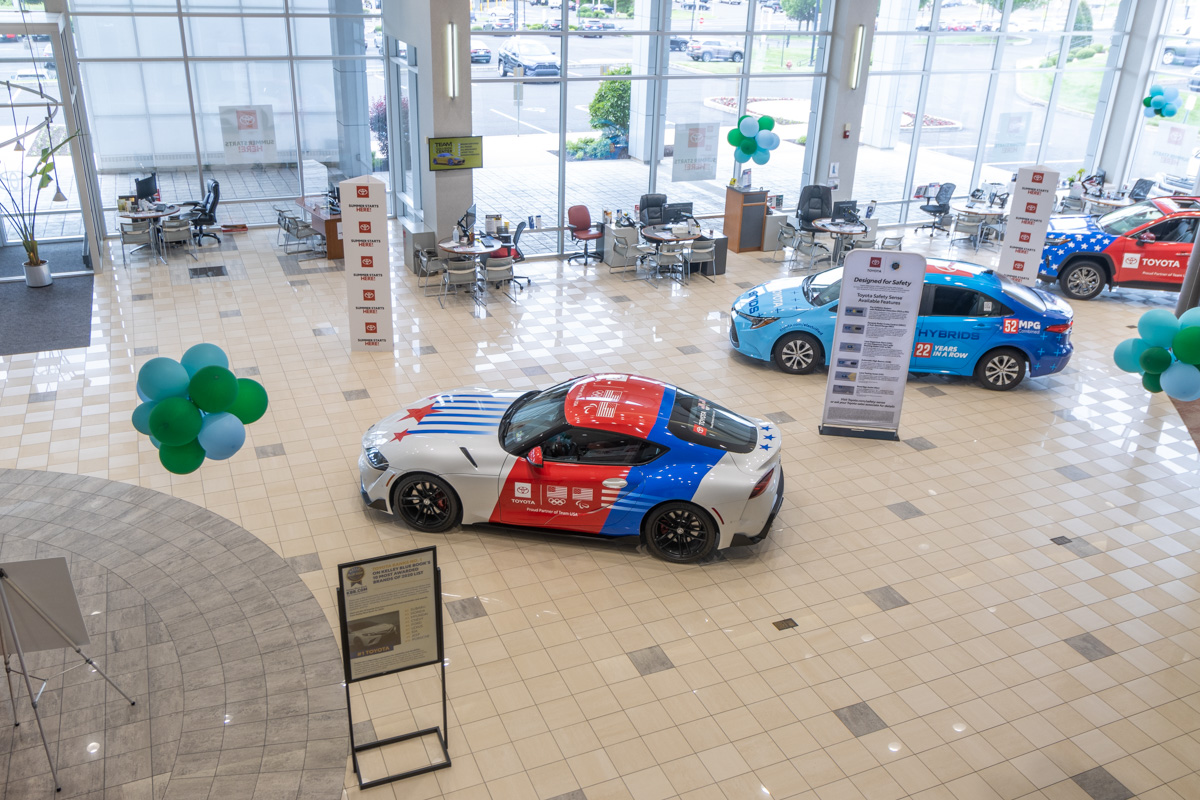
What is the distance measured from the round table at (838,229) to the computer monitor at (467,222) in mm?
5410

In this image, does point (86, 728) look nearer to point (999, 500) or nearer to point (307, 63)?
point (999, 500)

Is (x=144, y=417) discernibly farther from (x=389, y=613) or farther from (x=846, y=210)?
(x=846, y=210)

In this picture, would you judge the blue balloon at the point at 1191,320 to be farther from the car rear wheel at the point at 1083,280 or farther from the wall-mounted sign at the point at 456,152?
the wall-mounted sign at the point at 456,152

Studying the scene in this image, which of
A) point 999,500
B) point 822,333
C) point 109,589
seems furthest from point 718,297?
point 109,589

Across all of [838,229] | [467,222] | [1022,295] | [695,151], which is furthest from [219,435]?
[695,151]

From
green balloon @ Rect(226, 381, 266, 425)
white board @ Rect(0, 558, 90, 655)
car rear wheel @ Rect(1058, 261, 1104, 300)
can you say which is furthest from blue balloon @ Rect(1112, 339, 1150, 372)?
white board @ Rect(0, 558, 90, 655)

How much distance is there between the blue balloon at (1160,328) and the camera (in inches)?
313

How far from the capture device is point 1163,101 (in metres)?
17.3

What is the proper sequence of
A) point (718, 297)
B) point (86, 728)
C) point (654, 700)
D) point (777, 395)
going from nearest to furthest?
point (86, 728)
point (654, 700)
point (777, 395)
point (718, 297)

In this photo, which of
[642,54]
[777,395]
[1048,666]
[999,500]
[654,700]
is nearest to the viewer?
[654,700]

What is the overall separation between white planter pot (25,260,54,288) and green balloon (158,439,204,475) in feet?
27.4

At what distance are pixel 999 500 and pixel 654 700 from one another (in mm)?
4275

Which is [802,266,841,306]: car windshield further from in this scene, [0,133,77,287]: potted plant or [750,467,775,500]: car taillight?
[0,133,77,287]: potted plant

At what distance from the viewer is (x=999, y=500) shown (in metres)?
8.57
